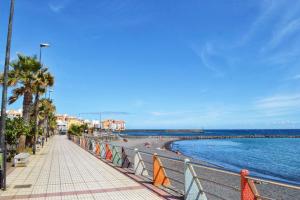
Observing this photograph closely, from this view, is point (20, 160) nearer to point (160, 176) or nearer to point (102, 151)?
point (102, 151)

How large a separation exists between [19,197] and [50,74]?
21186 millimetres

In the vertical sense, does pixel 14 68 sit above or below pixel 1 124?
above

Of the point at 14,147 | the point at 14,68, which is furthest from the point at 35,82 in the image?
the point at 14,147

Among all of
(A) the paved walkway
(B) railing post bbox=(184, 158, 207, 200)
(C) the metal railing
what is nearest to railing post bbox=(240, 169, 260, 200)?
(C) the metal railing

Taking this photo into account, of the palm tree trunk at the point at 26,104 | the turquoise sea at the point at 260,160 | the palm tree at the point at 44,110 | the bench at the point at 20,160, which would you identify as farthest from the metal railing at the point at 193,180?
the palm tree at the point at 44,110

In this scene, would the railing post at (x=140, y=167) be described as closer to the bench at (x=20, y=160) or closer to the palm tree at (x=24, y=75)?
the bench at (x=20, y=160)

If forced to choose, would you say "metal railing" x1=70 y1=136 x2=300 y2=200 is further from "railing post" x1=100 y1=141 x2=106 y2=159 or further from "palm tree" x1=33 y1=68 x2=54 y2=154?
"palm tree" x1=33 y1=68 x2=54 y2=154

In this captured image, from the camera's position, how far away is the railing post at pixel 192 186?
8078mm

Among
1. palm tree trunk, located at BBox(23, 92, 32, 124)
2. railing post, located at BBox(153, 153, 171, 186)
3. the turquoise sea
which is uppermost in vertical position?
palm tree trunk, located at BBox(23, 92, 32, 124)

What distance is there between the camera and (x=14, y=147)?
22.0 meters

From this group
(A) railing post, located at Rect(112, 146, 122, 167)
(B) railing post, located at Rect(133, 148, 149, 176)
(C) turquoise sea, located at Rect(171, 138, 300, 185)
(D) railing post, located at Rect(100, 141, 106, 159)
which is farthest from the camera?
(C) turquoise sea, located at Rect(171, 138, 300, 185)

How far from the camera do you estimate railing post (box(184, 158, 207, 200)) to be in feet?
26.5

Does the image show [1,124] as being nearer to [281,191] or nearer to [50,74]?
[281,191]

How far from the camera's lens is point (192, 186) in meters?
8.36
